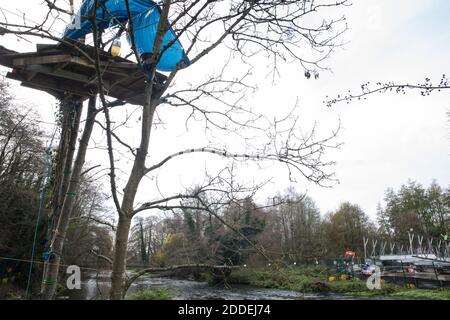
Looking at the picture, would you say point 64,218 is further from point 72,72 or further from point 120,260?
point 120,260

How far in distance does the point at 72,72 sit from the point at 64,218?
1545 mm

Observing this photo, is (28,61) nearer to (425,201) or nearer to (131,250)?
(131,250)

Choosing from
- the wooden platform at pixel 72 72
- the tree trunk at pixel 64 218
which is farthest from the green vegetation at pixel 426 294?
the wooden platform at pixel 72 72

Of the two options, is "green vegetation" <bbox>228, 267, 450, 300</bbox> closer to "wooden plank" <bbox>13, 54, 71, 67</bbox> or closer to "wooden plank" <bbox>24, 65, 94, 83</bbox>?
"wooden plank" <bbox>24, 65, 94, 83</bbox>

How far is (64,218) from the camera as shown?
12.4 feet

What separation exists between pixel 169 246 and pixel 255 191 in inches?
59.4

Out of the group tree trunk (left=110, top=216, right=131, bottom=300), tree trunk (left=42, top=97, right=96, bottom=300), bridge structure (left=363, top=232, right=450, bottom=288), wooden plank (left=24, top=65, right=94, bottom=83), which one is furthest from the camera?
bridge structure (left=363, top=232, right=450, bottom=288)

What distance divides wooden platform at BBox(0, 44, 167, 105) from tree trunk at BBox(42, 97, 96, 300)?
265mm

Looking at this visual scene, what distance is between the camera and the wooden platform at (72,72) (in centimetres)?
321

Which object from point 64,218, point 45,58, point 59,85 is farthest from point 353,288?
point 45,58

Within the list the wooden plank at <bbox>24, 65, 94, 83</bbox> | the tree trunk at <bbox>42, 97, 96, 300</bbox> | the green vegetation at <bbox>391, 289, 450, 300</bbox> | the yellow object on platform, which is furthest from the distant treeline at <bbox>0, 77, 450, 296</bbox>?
the green vegetation at <bbox>391, 289, 450, 300</bbox>

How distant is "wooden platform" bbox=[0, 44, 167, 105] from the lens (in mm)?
3211

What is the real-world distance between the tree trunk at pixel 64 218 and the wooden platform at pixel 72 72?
265 millimetres
